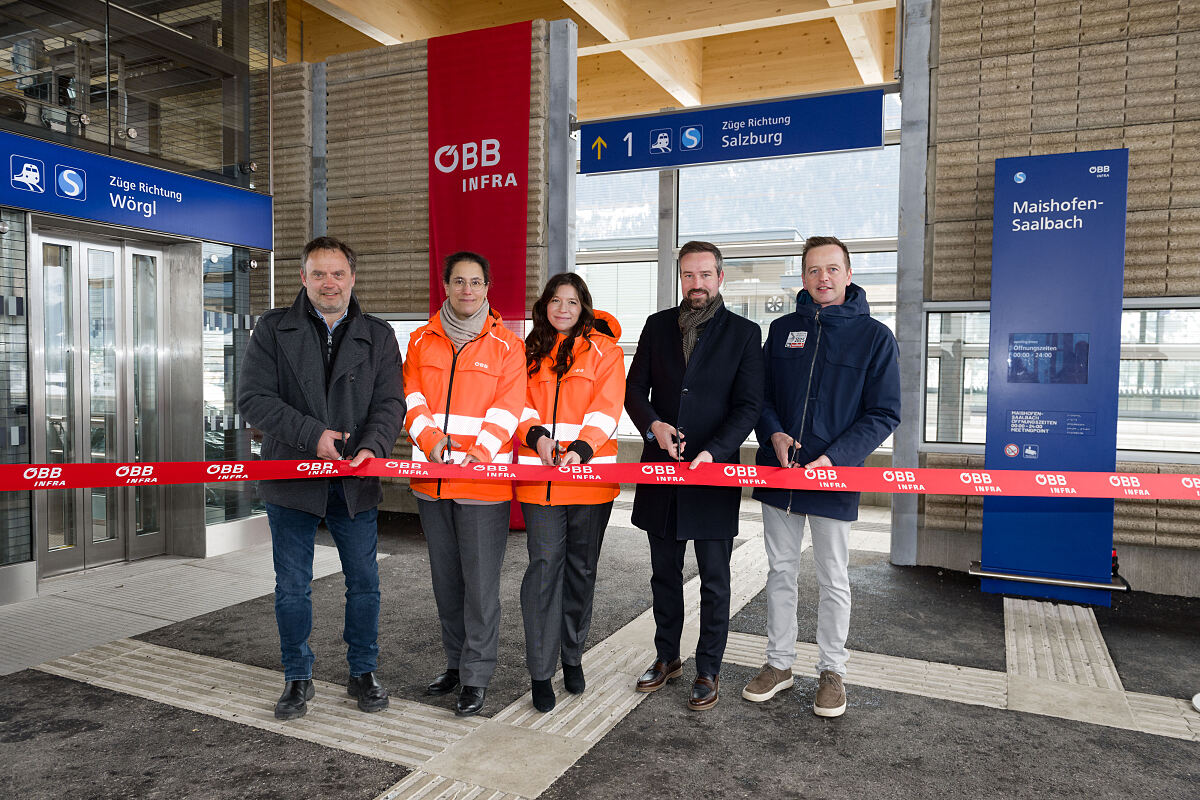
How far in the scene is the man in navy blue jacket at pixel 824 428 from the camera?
10.4 feet

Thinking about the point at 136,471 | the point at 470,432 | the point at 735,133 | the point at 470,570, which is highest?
the point at 735,133

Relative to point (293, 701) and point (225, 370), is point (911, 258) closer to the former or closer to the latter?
point (293, 701)

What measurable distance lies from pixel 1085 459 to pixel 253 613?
16.4ft

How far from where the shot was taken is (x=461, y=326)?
3.13m

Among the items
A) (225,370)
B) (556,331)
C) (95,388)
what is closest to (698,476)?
(556,331)

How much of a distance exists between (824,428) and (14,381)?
4.73 m

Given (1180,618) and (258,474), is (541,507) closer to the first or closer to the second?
(258,474)

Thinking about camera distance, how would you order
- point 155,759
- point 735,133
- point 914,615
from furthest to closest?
point 735,133 → point 914,615 → point 155,759

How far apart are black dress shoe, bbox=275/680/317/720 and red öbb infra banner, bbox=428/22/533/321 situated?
161 inches

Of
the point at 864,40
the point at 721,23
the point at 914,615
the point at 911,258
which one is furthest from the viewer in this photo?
the point at 864,40

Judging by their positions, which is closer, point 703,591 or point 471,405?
point 471,405

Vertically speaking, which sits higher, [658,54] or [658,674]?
[658,54]

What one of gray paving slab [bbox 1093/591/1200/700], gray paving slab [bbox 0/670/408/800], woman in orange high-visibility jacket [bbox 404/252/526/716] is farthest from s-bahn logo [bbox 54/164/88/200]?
gray paving slab [bbox 1093/591/1200/700]

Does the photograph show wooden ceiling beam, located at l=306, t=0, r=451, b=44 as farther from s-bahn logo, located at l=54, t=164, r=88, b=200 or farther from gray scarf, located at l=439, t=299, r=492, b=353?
gray scarf, located at l=439, t=299, r=492, b=353
